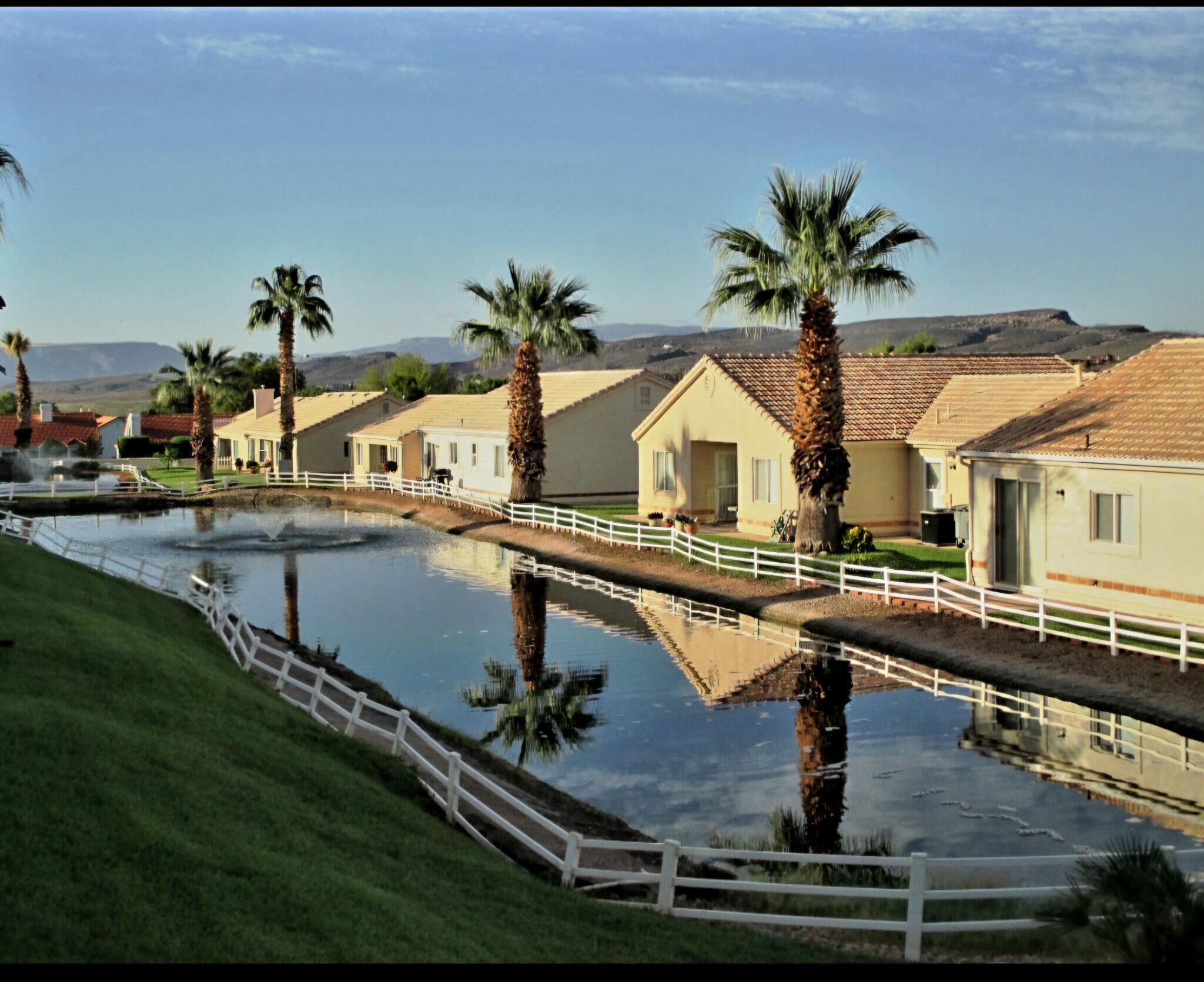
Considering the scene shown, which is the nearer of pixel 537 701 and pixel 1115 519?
pixel 537 701

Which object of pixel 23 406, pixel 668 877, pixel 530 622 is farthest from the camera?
pixel 23 406

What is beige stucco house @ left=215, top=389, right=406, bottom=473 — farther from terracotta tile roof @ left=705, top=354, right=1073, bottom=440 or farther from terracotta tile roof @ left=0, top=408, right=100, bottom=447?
terracotta tile roof @ left=705, top=354, right=1073, bottom=440

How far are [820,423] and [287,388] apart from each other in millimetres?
45210

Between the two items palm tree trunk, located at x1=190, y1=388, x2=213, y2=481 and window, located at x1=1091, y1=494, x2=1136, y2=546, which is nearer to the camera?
window, located at x1=1091, y1=494, x2=1136, y2=546

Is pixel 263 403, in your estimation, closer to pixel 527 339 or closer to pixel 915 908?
pixel 527 339

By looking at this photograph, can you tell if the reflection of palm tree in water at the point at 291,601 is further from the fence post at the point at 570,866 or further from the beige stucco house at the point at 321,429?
the beige stucco house at the point at 321,429

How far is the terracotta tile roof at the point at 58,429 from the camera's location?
300ft

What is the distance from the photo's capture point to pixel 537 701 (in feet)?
74.0

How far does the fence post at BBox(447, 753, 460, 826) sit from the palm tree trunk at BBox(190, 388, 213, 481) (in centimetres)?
6189

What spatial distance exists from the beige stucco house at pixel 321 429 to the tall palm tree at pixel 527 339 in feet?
90.8

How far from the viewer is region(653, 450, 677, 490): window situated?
46.1 metres

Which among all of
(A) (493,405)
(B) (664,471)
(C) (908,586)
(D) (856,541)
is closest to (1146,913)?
(C) (908,586)

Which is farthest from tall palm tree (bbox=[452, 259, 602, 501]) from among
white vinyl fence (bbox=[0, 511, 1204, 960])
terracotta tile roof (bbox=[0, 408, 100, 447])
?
terracotta tile roof (bbox=[0, 408, 100, 447])
